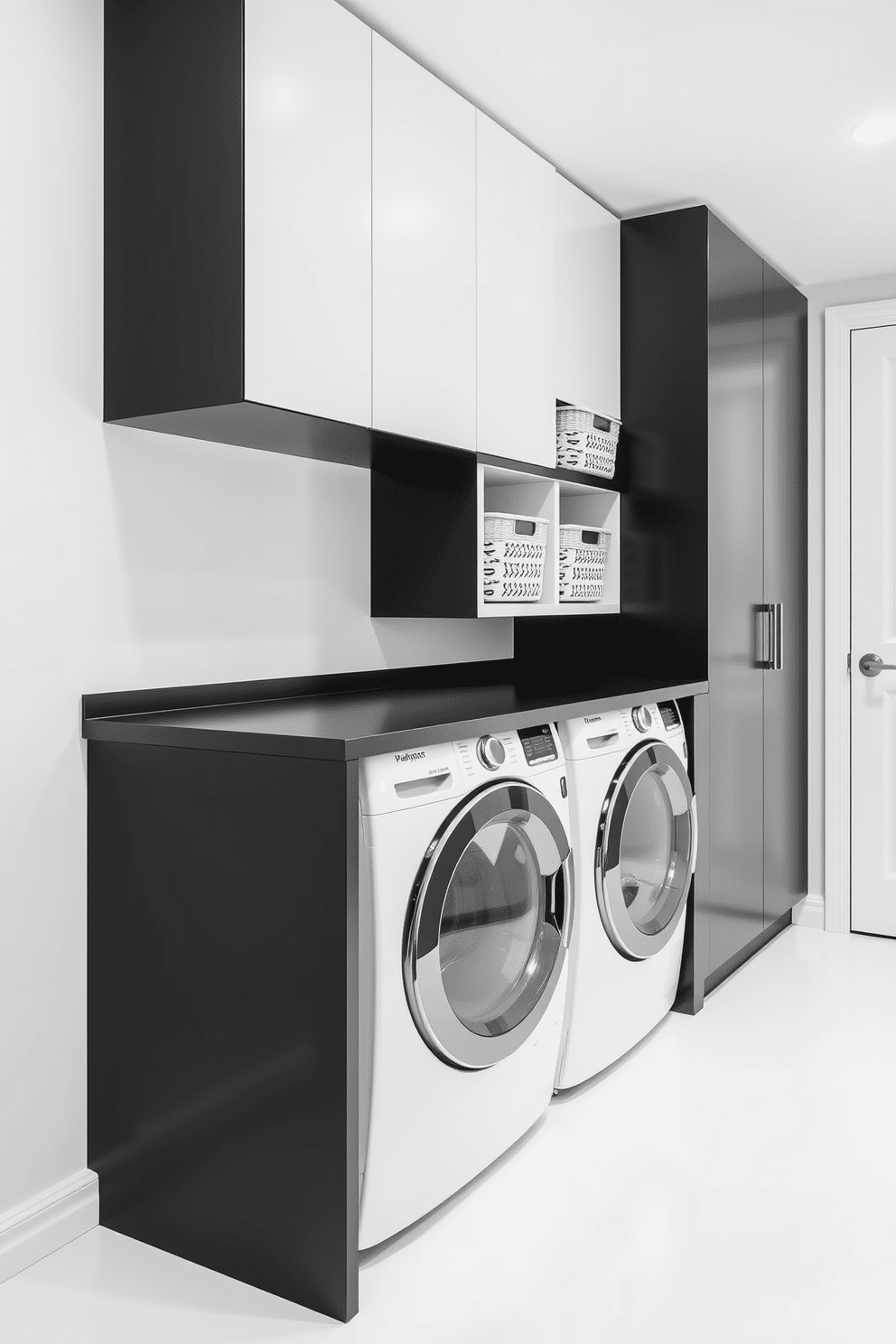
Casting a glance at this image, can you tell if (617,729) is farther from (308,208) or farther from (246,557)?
(308,208)

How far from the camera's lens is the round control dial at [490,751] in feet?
6.77

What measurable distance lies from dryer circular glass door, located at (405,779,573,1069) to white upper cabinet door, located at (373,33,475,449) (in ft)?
2.75

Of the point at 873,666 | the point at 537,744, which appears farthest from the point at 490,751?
the point at 873,666

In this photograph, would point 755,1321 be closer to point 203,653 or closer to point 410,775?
point 410,775

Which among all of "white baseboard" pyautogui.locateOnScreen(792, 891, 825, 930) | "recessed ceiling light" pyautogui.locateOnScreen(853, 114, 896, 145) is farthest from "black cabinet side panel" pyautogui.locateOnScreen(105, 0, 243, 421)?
"white baseboard" pyautogui.locateOnScreen(792, 891, 825, 930)

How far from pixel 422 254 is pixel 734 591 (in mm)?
1508

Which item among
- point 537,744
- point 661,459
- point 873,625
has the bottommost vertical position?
point 537,744

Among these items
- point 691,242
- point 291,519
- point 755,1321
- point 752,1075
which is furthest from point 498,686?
point 755,1321

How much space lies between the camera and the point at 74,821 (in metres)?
2.01

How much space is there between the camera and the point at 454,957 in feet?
6.48

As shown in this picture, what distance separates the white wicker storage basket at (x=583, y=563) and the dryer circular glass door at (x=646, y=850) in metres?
0.52

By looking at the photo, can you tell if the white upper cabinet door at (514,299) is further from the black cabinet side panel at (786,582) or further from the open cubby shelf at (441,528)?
the black cabinet side panel at (786,582)

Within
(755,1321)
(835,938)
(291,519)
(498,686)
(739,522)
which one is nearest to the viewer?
(755,1321)

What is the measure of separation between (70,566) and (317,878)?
75 centimetres
